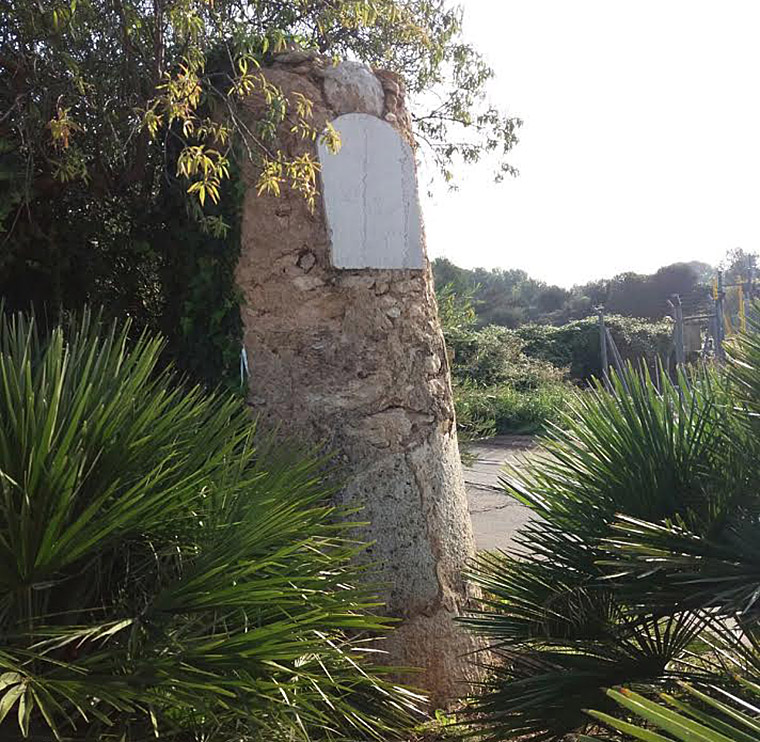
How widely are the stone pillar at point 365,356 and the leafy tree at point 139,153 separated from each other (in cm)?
13

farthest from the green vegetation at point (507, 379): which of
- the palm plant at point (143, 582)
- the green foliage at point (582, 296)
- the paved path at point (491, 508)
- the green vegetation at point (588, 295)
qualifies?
the green foliage at point (582, 296)

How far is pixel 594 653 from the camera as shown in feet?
8.89

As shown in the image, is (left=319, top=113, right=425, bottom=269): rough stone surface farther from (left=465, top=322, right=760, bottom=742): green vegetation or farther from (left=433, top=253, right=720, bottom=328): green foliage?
(left=433, top=253, right=720, bottom=328): green foliage

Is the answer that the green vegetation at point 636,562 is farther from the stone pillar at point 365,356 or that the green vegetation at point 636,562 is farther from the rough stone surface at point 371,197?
the rough stone surface at point 371,197

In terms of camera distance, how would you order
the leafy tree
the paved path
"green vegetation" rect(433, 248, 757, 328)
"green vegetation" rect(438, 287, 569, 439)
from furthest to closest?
"green vegetation" rect(433, 248, 757, 328) → "green vegetation" rect(438, 287, 569, 439) → the paved path → the leafy tree

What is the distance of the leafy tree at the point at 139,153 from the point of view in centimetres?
381

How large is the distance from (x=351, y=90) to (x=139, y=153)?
1.12m

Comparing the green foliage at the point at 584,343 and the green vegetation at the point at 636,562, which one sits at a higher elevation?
the green foliage at the point at 584,343

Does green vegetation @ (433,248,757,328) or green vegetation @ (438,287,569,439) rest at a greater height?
green vegetation @ (433,248,757,328)

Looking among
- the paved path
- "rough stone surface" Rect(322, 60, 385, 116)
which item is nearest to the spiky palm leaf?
"rough stone surface" Rect(322, 60, 385, 116)

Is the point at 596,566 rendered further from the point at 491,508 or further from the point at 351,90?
the point at 491,508

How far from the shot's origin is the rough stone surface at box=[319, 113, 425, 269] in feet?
13.1

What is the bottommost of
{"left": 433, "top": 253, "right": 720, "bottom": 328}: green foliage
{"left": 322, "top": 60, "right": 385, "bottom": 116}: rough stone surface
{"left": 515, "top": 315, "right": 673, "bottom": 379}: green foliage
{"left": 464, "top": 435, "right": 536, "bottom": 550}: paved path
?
{"left": 464, "top": 435, "right": 536, "bottom": 550}: paved path

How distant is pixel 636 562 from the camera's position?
7.72 feet
